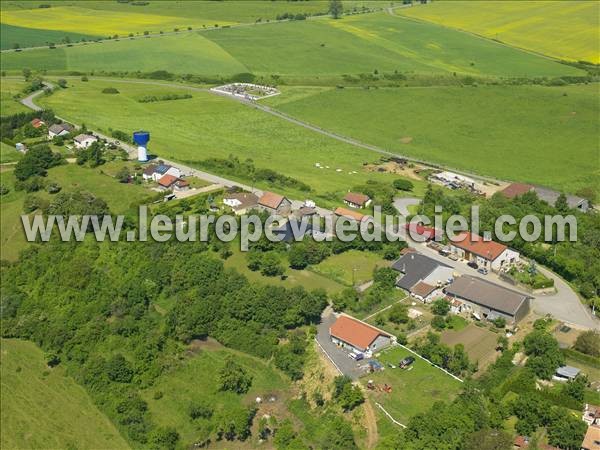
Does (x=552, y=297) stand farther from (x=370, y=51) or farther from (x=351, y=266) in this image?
(x=370, y=51)

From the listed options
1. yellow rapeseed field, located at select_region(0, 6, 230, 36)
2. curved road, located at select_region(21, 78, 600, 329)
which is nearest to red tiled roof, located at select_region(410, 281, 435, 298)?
curved road, located at select_region(21, 78, 600, 329)

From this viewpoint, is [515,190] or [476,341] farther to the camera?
[515,190]

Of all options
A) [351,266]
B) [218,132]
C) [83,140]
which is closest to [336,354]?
[351,266]

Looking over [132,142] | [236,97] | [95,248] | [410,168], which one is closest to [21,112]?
[132,142]

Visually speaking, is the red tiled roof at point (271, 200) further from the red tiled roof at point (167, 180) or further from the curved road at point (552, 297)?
the red tiled roof at point (167, 180)

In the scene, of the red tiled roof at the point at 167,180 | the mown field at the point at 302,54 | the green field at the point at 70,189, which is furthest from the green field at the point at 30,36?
the red tiled roof at the point at 167,180

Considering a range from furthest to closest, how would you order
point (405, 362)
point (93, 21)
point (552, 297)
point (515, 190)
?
1. point (93, 21)
2. point (515, 190)
3. point (552, 297)
4. point (405, 362)
